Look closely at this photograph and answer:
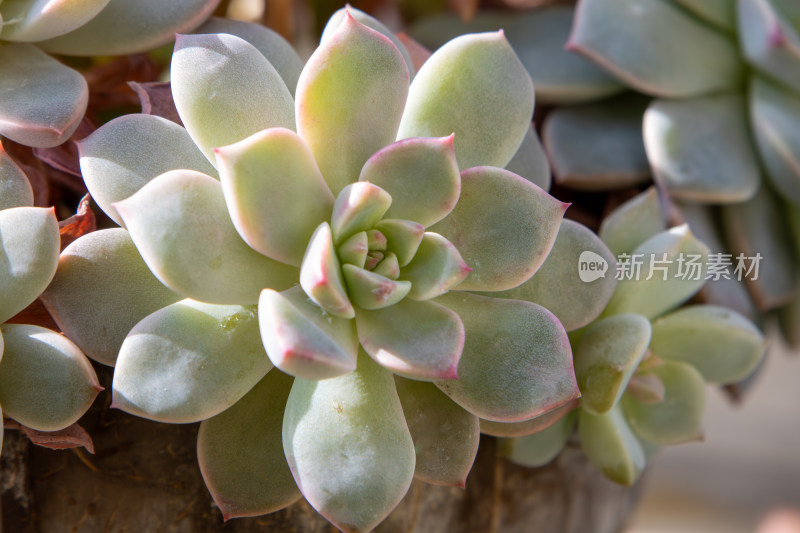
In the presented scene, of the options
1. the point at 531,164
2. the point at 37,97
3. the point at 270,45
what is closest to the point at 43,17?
the point at 37,97

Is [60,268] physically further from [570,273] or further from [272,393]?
[570,273]

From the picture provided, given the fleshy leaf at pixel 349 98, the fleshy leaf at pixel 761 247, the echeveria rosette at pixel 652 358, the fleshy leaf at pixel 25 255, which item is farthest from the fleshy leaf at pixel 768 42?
the fleshy leaf at pixel 25 255

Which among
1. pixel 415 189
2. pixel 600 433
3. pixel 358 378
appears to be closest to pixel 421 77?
pixel 415 189

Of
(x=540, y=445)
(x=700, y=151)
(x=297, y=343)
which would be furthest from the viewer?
(x=700, y=151)

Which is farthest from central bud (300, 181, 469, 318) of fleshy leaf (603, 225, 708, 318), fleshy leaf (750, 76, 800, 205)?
fleshy leaf (750, 76, 800, 205)

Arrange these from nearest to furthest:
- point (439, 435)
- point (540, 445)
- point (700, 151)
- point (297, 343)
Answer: point (297, 343), point (439, 435), point (540, 445), point (700, 151)

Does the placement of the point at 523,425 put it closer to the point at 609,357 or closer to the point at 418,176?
the point at 609,357

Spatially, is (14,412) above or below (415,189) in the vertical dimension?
below
